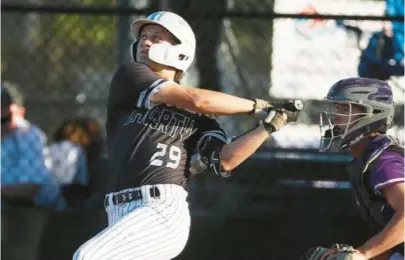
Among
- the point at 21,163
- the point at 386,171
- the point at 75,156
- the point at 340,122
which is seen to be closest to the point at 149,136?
the point at 340,122

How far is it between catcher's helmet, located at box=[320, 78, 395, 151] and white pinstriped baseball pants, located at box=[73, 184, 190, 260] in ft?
2.73

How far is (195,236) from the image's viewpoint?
23.4 ft

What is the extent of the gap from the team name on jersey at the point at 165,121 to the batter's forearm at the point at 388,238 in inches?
38.5

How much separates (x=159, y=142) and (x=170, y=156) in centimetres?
8

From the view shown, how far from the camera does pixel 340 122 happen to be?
543cm

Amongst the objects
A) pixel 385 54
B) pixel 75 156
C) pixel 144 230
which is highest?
pixel 385 54

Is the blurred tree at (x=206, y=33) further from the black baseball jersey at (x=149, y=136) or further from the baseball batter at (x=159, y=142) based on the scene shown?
the black baseball jersey at (x=149, y=136)

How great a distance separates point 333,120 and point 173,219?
994 millimetres

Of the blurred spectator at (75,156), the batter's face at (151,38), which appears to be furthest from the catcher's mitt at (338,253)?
the blurred spectator at (75,156)

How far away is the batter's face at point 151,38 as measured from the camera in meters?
5.27

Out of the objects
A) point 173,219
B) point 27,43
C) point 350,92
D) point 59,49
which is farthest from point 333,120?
point 27,43

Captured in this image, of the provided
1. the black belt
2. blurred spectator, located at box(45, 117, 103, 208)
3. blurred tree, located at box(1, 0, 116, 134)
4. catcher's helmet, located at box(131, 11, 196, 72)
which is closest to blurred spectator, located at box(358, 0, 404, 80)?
blurred tree, located at box(1, 0, 116, 134)

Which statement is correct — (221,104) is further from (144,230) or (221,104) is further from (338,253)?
(338,253)

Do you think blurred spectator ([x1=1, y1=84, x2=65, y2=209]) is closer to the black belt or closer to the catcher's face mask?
the black belt
